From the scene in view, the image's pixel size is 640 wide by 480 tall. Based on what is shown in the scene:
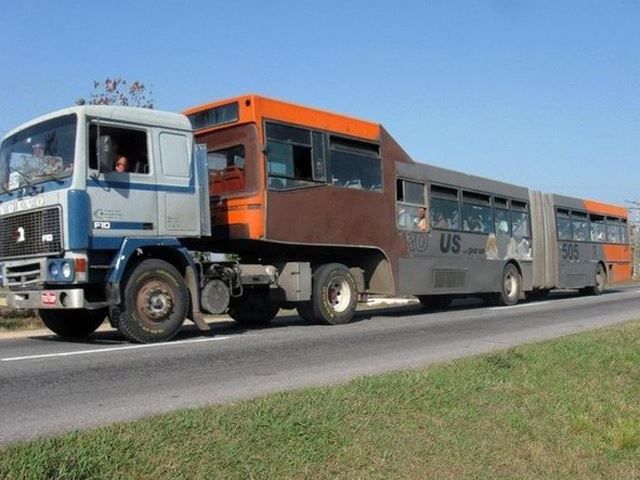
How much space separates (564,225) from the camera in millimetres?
21750

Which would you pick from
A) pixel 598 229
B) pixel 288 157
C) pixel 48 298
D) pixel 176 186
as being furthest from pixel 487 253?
pixel 48 298

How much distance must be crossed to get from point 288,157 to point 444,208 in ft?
16.8

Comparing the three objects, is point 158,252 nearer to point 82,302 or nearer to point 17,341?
point 82,302

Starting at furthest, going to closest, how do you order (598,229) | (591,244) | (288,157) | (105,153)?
(598,229)
(591,244)
(288,157)
(105,153)

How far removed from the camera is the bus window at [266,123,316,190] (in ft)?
38.4

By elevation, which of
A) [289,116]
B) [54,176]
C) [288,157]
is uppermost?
[289,116]

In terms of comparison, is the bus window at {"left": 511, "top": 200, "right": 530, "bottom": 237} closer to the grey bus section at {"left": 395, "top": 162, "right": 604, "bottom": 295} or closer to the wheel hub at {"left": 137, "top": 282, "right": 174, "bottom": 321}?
the grey bus section at {"left": 395, "top": 162, "right": 604, "bottom": 295}

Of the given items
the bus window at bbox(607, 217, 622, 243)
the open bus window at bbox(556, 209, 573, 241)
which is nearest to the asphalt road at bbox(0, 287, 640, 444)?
the open bus window at bbox(556, 209, 573, 241)

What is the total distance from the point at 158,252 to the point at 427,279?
259 inches

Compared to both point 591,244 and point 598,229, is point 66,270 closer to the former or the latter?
point 591,244

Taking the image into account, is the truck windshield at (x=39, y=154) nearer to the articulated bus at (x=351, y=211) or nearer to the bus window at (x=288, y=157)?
the articulated bus at (x=351, y=211)

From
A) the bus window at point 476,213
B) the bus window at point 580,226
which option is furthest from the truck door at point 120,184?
the bus window at point 580,226

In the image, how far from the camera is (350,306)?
13.3 meters

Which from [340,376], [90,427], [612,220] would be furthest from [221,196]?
[612,220]
